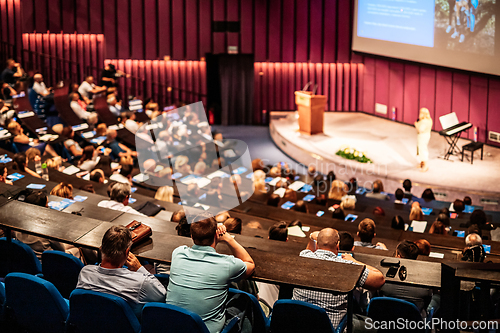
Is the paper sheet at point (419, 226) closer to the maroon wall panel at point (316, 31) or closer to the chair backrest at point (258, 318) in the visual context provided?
the chair backrest at point (258, 318)

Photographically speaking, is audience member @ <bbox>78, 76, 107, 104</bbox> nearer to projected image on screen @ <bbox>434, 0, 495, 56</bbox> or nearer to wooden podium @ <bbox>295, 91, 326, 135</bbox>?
wooden podium @ <bbox>295, 91, 326, 135</bbox>

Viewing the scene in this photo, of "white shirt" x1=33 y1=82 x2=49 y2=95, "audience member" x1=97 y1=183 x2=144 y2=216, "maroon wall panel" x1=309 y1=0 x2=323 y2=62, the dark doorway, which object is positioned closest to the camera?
"audience member" x1=97 y1=183 x2=144 y2=216

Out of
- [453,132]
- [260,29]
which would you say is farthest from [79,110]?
[453,132]

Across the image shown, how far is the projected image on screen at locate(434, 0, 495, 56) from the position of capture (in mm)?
10336

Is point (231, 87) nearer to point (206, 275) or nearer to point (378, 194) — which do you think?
point (378, 194)

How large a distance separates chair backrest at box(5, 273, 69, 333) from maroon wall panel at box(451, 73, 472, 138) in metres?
11.0

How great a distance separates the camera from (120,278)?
110 inches

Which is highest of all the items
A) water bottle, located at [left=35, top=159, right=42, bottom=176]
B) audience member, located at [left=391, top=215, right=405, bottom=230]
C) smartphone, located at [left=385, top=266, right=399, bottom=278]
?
smartphone, located at [left=385, top=266, right=399, bottom=278]

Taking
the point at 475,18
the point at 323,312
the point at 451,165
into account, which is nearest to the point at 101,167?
the point at 323,312

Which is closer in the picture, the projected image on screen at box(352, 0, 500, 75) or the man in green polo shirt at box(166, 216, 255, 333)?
the man in green polo shirt at box(166, 216, 255, 333)

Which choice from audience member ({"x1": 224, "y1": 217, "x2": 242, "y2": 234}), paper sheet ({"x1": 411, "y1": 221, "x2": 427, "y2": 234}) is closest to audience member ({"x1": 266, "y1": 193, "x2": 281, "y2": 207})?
paper sheet ({"x1": 411, "y1": 221, "x2": 427, "y2": 234})

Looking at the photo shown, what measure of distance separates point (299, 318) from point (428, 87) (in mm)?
11336

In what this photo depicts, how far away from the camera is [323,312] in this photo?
8.55 ft

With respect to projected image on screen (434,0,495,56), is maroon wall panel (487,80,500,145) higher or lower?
lower
